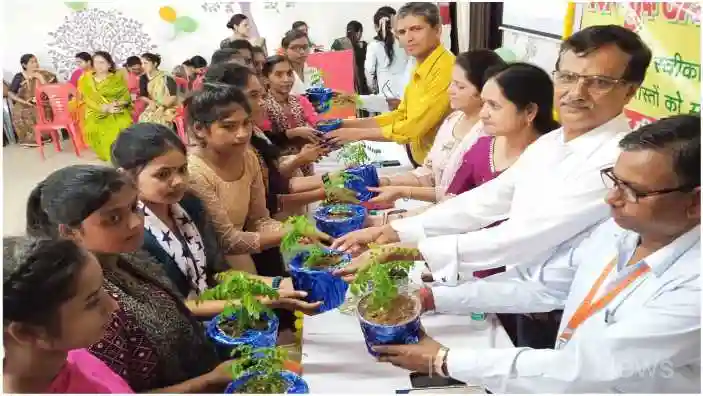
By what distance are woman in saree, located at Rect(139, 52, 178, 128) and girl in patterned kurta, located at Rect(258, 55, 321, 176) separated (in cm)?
167

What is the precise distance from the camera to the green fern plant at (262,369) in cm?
112

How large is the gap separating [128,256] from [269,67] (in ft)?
5.70

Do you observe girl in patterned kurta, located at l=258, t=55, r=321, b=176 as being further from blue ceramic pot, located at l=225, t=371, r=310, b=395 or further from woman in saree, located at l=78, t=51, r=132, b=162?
woman in saree, located at l=78, t=51, r=132, b=162

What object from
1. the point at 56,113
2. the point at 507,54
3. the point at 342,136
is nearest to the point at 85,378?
the point at 342,136

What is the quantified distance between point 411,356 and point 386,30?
4137 millimetres

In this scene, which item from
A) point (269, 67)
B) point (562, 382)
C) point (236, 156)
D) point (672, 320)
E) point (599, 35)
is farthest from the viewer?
point (269, 67)

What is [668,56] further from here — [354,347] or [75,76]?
[75,76]

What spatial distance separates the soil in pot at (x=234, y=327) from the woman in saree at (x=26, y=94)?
5591 mm

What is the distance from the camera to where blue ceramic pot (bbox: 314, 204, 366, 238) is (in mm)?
1796

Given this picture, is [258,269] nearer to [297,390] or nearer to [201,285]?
[201,285]

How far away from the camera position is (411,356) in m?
1.25

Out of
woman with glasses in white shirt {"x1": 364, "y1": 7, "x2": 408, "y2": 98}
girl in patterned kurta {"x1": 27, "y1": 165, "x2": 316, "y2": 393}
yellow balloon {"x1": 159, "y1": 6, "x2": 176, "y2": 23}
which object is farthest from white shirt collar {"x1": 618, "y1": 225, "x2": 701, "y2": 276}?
yellow balloon {"x1": 159, "y1": 6, "x2": 176, "y2": 23}

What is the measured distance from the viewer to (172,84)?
18.9 ft

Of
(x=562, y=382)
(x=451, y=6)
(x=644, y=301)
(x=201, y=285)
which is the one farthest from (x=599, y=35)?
(x=451, y=6)
